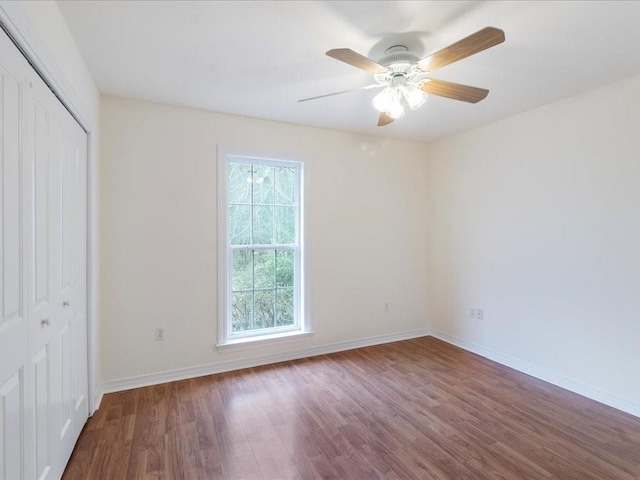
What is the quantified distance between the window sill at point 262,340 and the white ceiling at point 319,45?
2.25 meters

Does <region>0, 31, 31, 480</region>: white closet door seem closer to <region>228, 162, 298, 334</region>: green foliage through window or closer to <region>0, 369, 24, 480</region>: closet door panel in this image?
<region>0, 369, 24, 480</region>: closet door panel

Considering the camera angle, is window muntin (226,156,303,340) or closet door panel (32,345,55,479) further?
window muntin (226,156,303,340)

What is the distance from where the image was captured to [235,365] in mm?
3209

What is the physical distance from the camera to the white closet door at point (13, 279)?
1.16 m

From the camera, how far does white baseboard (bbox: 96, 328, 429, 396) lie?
2.78m

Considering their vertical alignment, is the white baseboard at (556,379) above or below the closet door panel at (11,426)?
below

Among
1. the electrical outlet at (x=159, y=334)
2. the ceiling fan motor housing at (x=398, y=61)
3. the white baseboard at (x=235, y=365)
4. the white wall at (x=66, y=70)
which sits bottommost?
the white baseboard at (x=235, y=365)

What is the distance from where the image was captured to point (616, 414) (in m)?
2.41

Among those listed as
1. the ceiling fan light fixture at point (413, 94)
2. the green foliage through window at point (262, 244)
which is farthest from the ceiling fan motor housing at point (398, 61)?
the green foliage through window at point (262, 244)

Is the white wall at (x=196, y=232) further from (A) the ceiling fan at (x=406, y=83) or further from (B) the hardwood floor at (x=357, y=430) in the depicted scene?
(A) the ceiling fan at (x=406, y=83)

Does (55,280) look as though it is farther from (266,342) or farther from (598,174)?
(598,174)

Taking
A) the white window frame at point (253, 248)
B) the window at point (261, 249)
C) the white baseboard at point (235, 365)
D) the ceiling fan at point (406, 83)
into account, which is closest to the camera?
the ceiling fan at point (406, 83)

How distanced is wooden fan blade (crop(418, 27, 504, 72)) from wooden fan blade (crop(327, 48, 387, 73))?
0.25 meters

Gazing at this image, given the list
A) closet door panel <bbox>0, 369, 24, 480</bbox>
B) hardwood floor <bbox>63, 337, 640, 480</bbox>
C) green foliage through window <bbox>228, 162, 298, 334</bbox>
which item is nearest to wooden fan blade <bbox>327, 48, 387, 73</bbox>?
green foliage through window <bbox>228, 162, 298, 334</bbox>
